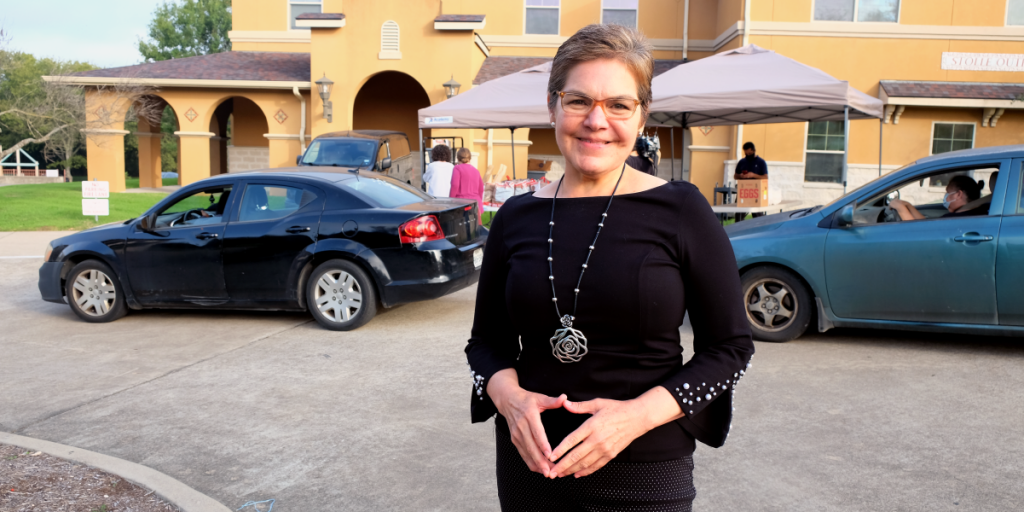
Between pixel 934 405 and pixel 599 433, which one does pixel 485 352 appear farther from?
pixel 934 405

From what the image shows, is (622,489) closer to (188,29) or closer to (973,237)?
(973,237)

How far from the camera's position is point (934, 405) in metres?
4.95

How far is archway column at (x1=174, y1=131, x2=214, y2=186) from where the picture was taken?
2311 cm

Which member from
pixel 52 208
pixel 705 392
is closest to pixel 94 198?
pixel 52 208

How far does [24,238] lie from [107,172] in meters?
10.6

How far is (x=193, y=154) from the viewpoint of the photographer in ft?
76.2

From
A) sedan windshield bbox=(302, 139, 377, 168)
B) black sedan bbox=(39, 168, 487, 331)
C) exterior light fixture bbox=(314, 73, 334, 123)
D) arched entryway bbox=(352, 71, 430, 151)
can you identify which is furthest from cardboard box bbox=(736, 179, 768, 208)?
arched entryway bbox=(352, 71, 430, 151)

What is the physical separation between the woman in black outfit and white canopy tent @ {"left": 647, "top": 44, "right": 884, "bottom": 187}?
8.85 m

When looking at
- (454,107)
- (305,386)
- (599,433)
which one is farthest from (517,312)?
(454,107)

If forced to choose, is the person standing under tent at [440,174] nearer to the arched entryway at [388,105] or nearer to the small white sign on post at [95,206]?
the small white sign on post at [95,206]

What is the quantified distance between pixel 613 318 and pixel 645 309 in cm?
7

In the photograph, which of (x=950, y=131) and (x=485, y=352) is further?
(x=950, y=131)

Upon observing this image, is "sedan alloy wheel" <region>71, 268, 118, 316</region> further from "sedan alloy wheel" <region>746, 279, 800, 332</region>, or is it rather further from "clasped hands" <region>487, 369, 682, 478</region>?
"clasped hands" <region>487, 369, 682, 478</region>

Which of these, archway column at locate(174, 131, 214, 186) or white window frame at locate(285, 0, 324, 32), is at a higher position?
white window frame at locate(285, 0, 324, 32)
